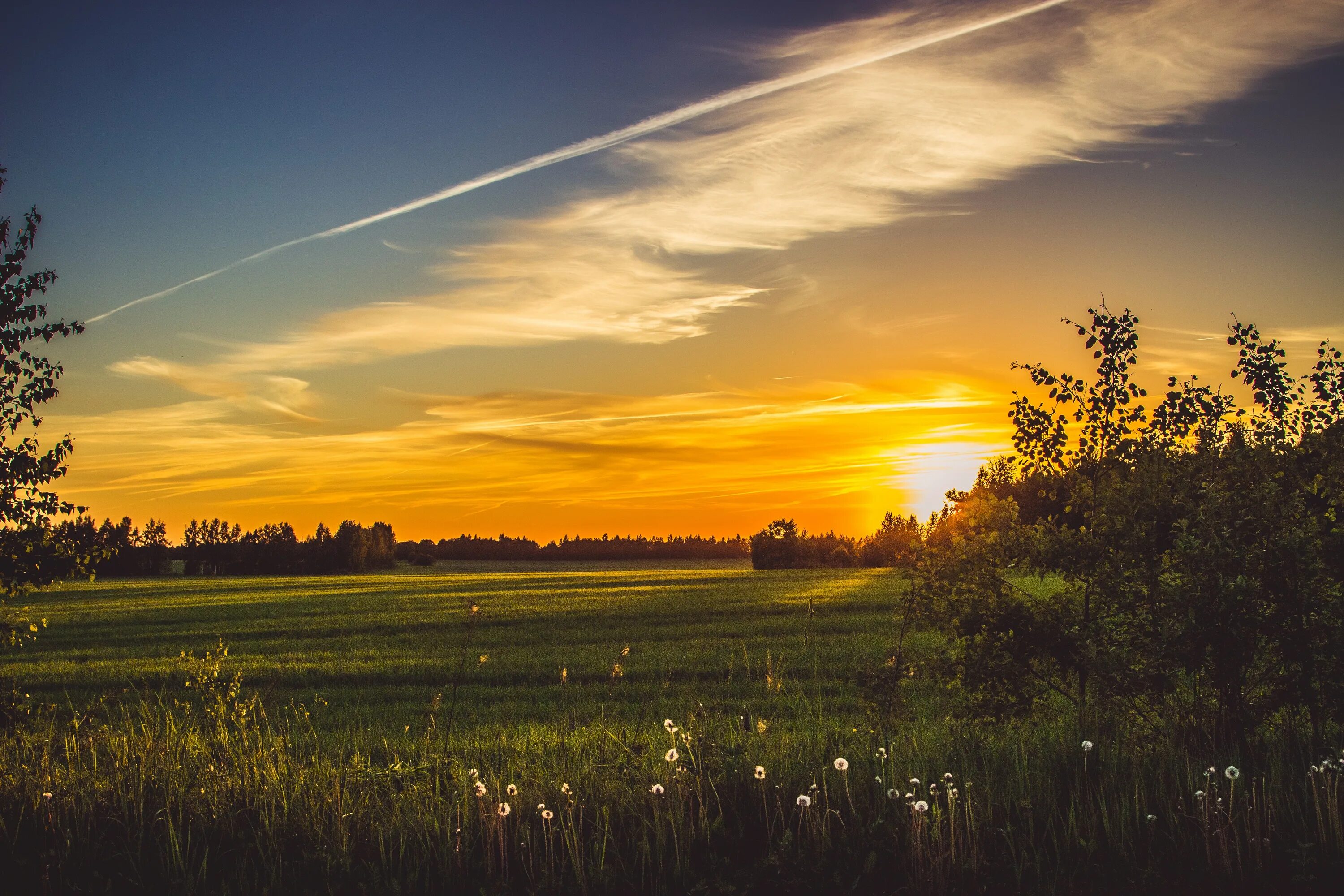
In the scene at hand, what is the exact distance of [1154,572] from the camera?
6.34 m

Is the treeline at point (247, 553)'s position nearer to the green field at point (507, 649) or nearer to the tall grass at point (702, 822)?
the green field at point (507, 649)

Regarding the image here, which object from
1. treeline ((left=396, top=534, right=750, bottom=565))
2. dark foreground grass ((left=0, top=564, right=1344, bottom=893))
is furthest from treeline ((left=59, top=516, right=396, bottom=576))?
dark foreground grass ((left=0, top=564, right=1344, bottom=893))

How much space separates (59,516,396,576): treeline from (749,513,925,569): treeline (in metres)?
56.3

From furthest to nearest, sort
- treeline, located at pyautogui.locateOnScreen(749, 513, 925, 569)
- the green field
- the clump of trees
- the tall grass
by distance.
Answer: treeline, located at pyautogui.locateOnScreen(749, 513, 925, 569) → the green field → the clump of trees → the tall grass

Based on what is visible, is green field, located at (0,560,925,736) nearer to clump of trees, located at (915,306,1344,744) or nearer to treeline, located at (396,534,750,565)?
clump of trees, located at (915,306,1344,744)

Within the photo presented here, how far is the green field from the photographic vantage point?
587 inches

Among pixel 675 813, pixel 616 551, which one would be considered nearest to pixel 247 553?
pixel 616 551

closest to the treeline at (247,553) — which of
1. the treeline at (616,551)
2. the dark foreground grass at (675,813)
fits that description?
the treeline at (616,551)

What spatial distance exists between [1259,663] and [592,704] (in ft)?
33.7

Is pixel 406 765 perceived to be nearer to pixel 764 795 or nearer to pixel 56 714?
pixel 764 795

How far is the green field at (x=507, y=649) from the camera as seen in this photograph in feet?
49.0

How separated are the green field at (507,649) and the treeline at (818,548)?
3248 cm

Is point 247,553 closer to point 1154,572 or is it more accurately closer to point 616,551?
point 616,551

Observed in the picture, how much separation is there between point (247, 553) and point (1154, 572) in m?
121
